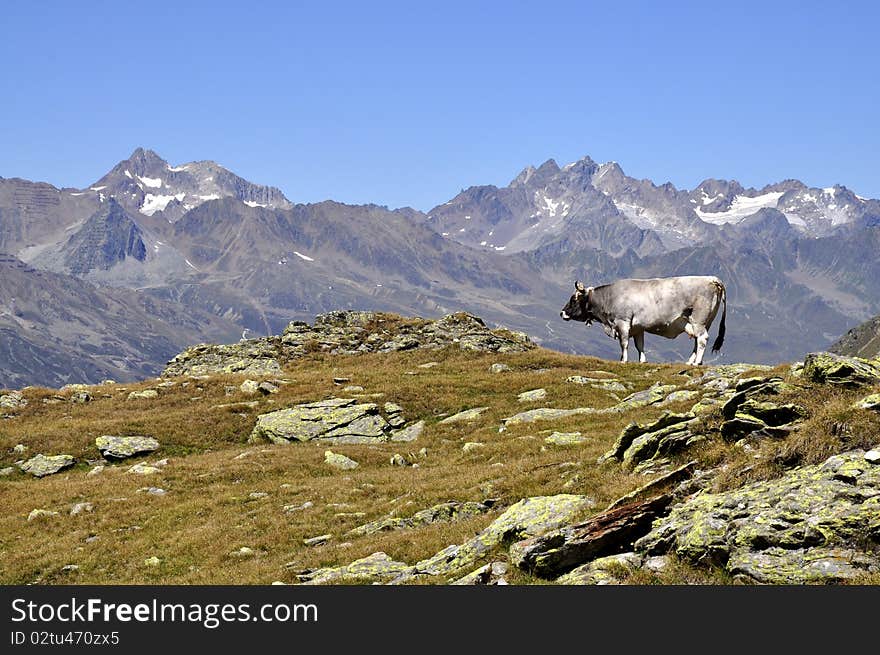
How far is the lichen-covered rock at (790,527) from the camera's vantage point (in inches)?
500

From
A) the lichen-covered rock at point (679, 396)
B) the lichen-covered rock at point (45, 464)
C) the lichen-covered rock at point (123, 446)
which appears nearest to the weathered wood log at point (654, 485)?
the lichen-covered rock at point (679, 396)

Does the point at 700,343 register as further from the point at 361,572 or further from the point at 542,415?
the point at 361,572

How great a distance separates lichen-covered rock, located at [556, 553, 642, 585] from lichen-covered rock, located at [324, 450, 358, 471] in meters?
19.5

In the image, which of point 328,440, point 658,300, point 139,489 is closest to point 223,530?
point 139,489

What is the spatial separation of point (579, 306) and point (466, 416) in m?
18.0

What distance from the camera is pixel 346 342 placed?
220ft

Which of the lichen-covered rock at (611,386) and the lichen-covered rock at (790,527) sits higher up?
the lichen-covered rock at (611,386)

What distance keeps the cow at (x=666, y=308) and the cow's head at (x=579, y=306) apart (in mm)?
1751

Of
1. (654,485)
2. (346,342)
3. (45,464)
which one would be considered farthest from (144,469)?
(346,342)

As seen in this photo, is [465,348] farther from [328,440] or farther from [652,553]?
[652,553]

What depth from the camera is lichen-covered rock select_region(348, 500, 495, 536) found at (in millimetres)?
22094

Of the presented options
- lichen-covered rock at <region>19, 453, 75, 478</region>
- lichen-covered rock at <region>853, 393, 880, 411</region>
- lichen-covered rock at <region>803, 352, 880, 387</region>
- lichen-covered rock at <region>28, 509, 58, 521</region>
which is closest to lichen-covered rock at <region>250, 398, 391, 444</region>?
lichen-covered rock at <region>19, 453, 75, 478</region>

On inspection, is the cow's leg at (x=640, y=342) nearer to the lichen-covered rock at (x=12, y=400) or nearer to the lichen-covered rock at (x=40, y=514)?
the lichen-covered rock at (x=40, y=514)

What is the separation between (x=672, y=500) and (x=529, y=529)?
10.4ft
